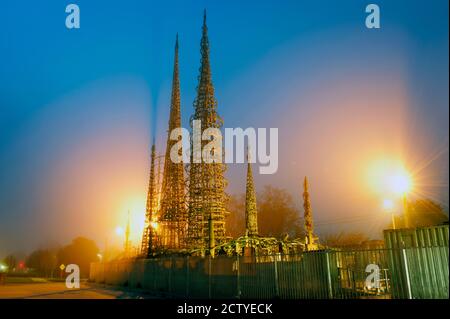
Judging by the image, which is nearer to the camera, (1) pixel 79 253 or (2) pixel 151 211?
(2) pixel 151 211

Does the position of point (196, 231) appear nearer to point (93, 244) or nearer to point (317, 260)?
point (317, 260)

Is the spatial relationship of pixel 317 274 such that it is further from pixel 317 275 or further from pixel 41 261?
pixel 41 261

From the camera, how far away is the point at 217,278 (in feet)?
60.2

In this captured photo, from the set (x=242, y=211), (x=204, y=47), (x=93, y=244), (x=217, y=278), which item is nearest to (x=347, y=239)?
(x=242, y=211)

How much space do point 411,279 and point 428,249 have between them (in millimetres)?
1172

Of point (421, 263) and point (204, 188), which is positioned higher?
point (204, 188)

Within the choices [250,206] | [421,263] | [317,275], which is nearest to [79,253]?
[250,206]

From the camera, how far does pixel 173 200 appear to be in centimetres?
4744

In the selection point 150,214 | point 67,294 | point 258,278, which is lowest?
point 67,294

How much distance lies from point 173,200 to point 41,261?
278 feet

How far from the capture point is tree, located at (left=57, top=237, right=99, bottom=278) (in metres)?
93.6

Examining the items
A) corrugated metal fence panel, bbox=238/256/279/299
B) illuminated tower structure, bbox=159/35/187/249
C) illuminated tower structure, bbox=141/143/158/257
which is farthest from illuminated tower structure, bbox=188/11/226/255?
corrugated metal fence panel, bbox=238/256/279/299

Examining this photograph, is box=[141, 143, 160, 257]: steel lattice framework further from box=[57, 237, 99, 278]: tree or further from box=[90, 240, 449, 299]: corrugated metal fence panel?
box=[57, 237, 99, 278]: tree

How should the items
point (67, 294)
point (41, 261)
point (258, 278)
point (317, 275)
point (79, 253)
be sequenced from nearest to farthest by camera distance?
point (317, 275), point (258, 278), point (67, 294), point (79, 253), point (41, 261)
